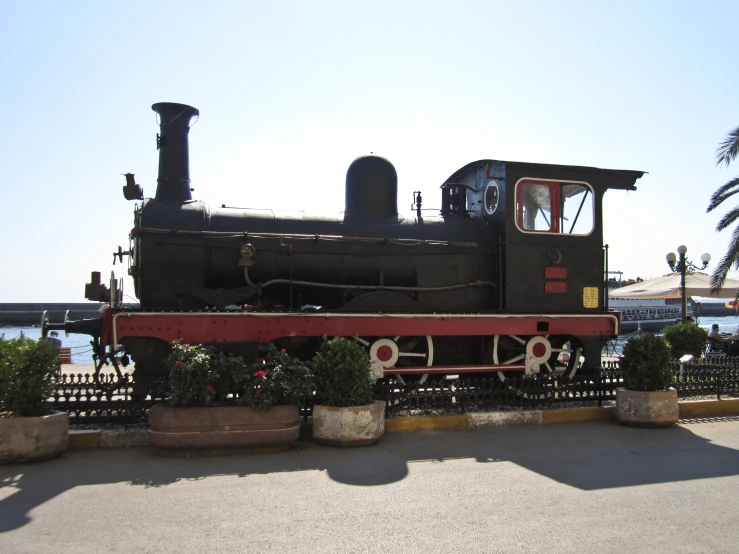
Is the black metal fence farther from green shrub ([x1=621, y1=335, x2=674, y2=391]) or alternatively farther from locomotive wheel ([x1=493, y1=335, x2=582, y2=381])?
green shrub ([x1=621, y1=335, x2=674, y2=391])

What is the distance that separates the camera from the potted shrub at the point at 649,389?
7676 millimetres

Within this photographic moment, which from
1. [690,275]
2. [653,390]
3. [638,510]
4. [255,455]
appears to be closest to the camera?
[638,510]

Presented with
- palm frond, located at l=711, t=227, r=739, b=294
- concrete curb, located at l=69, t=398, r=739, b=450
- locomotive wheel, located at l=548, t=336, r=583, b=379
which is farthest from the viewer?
palm frond, located at l=711, t=227, r=739, b=294

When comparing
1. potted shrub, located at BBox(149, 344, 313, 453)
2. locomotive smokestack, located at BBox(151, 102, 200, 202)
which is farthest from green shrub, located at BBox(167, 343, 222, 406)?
locomotive smokestack, located at BBox(151, 102, 200, 202)

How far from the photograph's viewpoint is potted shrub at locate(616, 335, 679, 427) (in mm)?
7676

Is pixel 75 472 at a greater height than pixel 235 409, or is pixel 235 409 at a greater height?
pixel 235 409

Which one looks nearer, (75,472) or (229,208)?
(75,472)

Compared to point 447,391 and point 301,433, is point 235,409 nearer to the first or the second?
point 301,433

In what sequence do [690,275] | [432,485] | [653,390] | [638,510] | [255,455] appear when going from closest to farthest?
[638,510], [432,485], [255,455], [653,390], [690,275]

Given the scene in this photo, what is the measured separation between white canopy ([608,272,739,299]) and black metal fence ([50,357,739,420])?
10.0m

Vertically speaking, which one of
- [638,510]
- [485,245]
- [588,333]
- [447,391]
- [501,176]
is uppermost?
[501,176]

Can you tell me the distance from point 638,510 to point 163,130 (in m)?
7.29

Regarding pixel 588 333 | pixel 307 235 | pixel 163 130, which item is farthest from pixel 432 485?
pixel 163 130

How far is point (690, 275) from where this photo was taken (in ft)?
71.7
